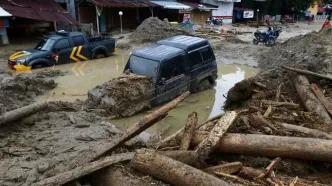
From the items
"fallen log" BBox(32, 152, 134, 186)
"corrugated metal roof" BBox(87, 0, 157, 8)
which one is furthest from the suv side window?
"corrugated metal roof" BBox(87, 0, 157, 8)

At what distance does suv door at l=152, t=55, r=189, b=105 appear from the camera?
9828mm

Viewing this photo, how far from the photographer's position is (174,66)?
33.6 feet

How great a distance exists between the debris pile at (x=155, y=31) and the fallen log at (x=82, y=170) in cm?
1800

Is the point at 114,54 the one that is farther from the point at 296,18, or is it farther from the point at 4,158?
the point at 296,18

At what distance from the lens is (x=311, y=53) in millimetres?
13789

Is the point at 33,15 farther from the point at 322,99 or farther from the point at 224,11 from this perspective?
the point at 224,11

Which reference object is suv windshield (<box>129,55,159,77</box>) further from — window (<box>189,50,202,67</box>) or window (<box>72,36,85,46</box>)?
window (<box>72,36,85,46</box>)

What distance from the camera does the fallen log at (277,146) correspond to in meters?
4.91

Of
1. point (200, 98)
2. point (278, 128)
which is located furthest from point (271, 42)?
point (278, 128)

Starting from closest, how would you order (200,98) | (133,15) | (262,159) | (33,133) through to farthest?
(262,159) < (33,133) < (200,98) < (133,15)

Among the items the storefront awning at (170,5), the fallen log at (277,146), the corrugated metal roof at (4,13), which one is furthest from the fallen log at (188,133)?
the storefront awning at (170,5)

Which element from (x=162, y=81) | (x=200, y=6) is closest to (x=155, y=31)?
(x=162, y=81)

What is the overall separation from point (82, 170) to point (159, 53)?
21.1 feet

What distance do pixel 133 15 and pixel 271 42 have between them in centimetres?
1541
